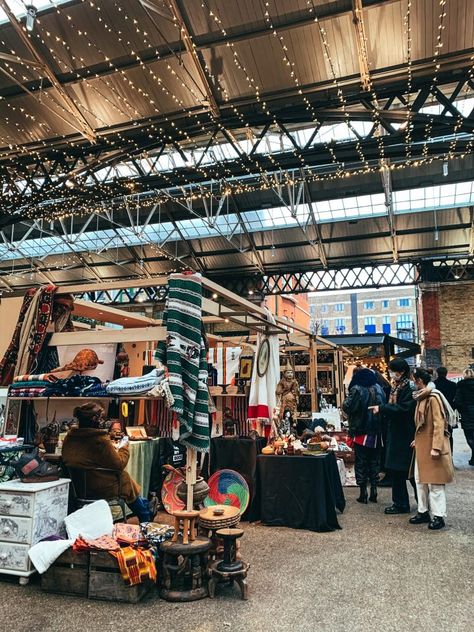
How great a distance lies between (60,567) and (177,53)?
280 inches

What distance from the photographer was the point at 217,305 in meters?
4.44

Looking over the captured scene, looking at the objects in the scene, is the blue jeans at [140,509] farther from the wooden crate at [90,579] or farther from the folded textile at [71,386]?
the folded textile at [71,386]

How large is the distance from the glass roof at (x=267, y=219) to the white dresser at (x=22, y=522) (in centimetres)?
1001

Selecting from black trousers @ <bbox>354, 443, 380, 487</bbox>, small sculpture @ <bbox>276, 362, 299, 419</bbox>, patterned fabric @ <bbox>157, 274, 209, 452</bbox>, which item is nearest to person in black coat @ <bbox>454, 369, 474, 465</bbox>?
black trousers @ <bbox>354, 443, 380, 487</bbox>

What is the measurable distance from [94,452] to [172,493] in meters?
0.78

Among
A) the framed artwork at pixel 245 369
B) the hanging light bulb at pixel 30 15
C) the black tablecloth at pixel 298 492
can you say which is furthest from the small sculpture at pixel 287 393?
the hanging light bulb at pixel 30 15

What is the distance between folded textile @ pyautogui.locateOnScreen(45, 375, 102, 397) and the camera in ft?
14.1

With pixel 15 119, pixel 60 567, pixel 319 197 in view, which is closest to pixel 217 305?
pixel 60 567

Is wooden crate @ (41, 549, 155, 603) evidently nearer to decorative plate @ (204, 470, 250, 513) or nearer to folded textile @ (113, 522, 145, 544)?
folded textile @ (113, 522, 145, 544)

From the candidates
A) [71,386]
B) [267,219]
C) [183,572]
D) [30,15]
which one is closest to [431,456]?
[183,572]

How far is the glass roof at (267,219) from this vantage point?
12.9m

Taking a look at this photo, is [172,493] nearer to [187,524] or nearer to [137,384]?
[187,524]

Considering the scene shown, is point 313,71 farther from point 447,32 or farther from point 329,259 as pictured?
point 329,259

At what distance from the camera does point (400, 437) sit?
16.3 ft
